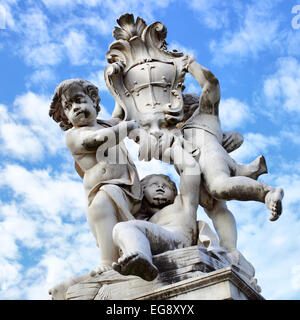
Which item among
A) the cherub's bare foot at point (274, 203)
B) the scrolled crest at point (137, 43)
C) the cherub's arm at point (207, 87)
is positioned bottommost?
the cherub's bare foot at point (274, 203)

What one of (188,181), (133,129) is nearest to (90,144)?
(133,129)

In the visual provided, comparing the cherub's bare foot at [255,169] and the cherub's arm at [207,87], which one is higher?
the cherub's arm at [207,87]

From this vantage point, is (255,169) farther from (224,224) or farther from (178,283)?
(178,283)

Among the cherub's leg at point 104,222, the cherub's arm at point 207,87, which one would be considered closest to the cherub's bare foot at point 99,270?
the cherub's leg at point 104,222

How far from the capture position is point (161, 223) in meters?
6.36

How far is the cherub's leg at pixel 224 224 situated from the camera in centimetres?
650

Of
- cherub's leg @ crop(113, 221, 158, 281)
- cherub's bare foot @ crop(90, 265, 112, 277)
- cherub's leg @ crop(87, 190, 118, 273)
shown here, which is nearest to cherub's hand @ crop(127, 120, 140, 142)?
cherub's leg @ crop(87, 190, 118, 273)

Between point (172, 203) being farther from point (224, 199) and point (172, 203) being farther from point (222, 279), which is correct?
point (222, 279)

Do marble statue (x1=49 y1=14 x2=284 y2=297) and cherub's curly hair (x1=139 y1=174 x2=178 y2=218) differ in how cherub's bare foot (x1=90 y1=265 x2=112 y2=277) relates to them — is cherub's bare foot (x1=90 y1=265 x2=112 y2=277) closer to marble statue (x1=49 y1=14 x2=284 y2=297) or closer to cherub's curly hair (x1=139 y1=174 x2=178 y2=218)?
marble statue (x1=49 y1=14 x2=284 y2=297)

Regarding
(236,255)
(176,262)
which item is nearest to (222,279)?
(176,262)

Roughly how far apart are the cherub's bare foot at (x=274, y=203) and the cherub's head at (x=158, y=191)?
1371mm

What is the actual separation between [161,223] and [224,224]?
784 millimetres

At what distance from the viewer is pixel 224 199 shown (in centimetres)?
633

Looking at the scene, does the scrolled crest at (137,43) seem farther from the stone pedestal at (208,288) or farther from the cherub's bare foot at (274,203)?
the stone pedestal at (208,288)
